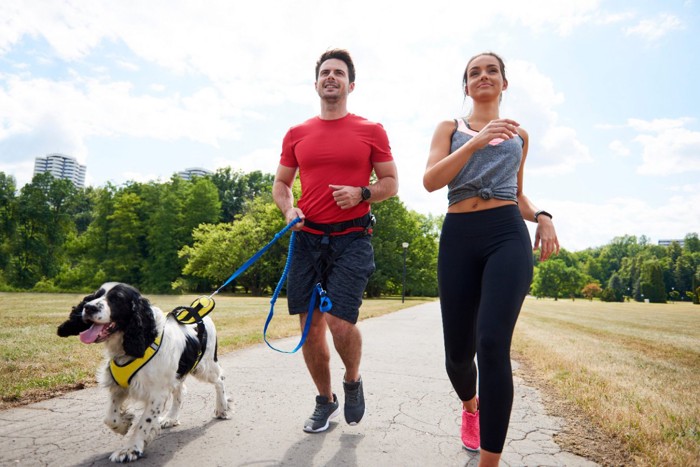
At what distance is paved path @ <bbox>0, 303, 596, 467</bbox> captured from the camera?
2908mm

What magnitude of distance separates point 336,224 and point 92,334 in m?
1.85

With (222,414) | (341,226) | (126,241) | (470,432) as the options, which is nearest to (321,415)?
(222,414)

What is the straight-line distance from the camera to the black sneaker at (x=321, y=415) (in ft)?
11.5

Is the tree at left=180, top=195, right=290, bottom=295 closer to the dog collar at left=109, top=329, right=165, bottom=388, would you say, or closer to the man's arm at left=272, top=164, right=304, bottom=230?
the man's arm at left=272, top=164, right=304, bottom=230

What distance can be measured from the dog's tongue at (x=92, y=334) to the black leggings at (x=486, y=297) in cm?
228

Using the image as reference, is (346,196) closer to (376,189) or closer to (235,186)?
(376,189)

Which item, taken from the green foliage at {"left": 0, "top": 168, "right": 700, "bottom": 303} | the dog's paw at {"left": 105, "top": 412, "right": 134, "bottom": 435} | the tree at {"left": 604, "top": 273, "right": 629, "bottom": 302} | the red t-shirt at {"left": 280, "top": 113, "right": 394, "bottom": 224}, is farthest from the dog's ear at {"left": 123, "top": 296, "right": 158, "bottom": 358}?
the tree at {"left": 604, "top": 273, "right": 629, "bottom": 302}

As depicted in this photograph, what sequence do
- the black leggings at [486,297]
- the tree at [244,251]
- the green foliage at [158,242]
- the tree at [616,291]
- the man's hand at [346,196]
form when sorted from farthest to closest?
the tree at [616,291]
the green foliage at [158,242]
the tree at [244,251]
the man's hand at [346,196]
the black leggings at [486,297]

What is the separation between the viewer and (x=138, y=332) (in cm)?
306

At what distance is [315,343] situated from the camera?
3695mm

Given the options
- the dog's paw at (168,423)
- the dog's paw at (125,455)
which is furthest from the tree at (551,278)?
Result: the dog's paw at (125,455)

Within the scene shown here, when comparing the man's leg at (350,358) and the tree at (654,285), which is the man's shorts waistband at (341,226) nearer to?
the man's leg at (350,358)

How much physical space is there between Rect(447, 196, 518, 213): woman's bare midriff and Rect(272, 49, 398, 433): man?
87 centimetres

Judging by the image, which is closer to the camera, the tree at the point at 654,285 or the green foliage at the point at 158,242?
the green foliage at the point at 158,242
